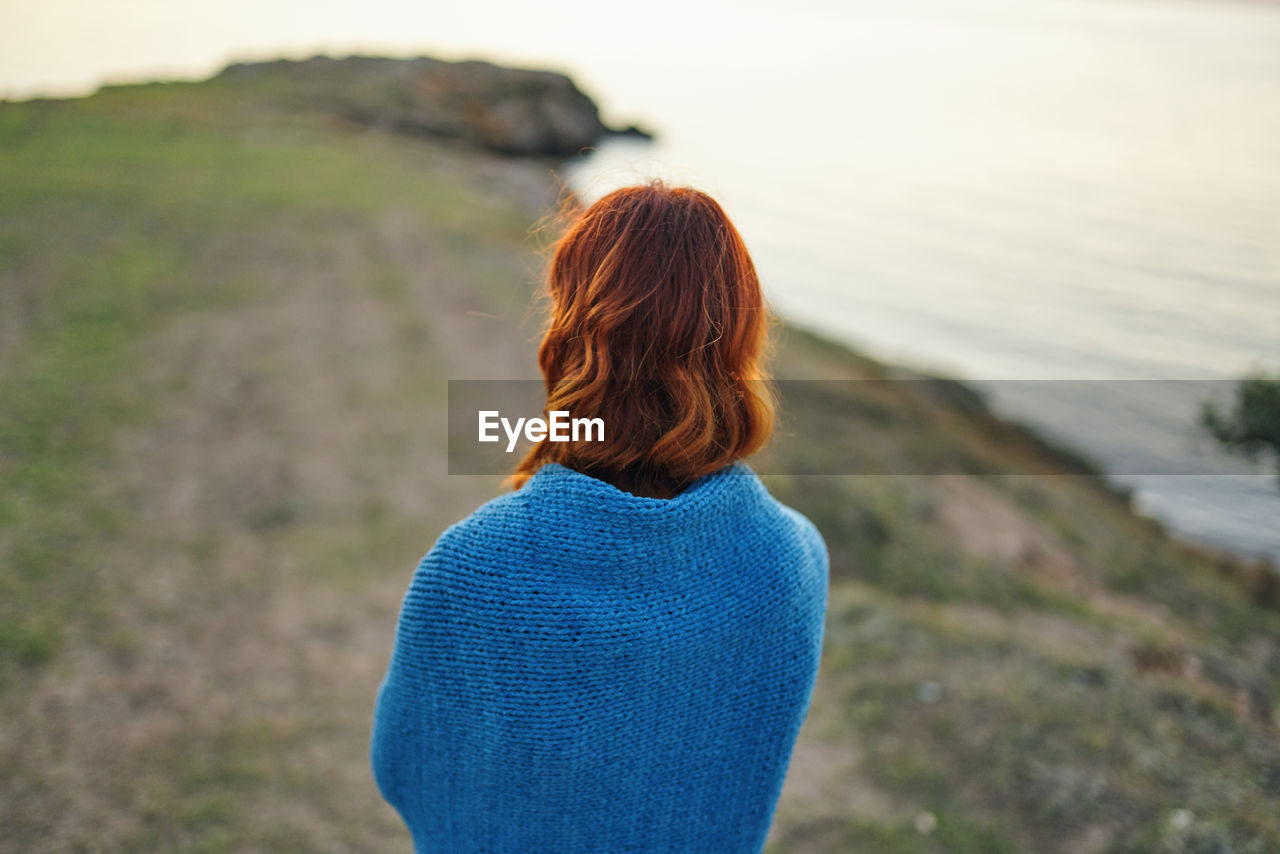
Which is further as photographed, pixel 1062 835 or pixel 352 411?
pixel 352 411

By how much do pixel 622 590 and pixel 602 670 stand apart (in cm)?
15

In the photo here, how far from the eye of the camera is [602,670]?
4.36 ft

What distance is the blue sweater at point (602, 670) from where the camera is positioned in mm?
1292

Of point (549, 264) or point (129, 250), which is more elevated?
point (549, 264)

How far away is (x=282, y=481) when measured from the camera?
611 cm

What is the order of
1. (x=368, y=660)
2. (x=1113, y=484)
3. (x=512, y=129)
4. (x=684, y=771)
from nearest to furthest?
(x=684, y=771), (x=368, y=660), (x=1113, y=484), (x=512, y=129)

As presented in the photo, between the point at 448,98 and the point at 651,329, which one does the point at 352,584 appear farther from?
the point at 448,98

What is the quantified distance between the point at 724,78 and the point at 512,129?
25.2 meters

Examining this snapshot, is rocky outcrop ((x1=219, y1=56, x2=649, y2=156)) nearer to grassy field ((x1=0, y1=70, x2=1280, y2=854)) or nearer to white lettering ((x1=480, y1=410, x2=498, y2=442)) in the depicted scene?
grassy field ((x1=0, y1=70, x2=1280, y2=854))

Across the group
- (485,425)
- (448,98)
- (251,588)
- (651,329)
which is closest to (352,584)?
(251,588)

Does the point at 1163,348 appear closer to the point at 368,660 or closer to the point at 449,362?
the point at 449,362

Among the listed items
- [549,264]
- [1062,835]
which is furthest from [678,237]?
[1062,835]

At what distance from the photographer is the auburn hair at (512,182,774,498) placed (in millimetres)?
1286

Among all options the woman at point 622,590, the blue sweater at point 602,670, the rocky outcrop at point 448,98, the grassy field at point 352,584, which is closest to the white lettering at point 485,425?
the grassy field at point 352,584
